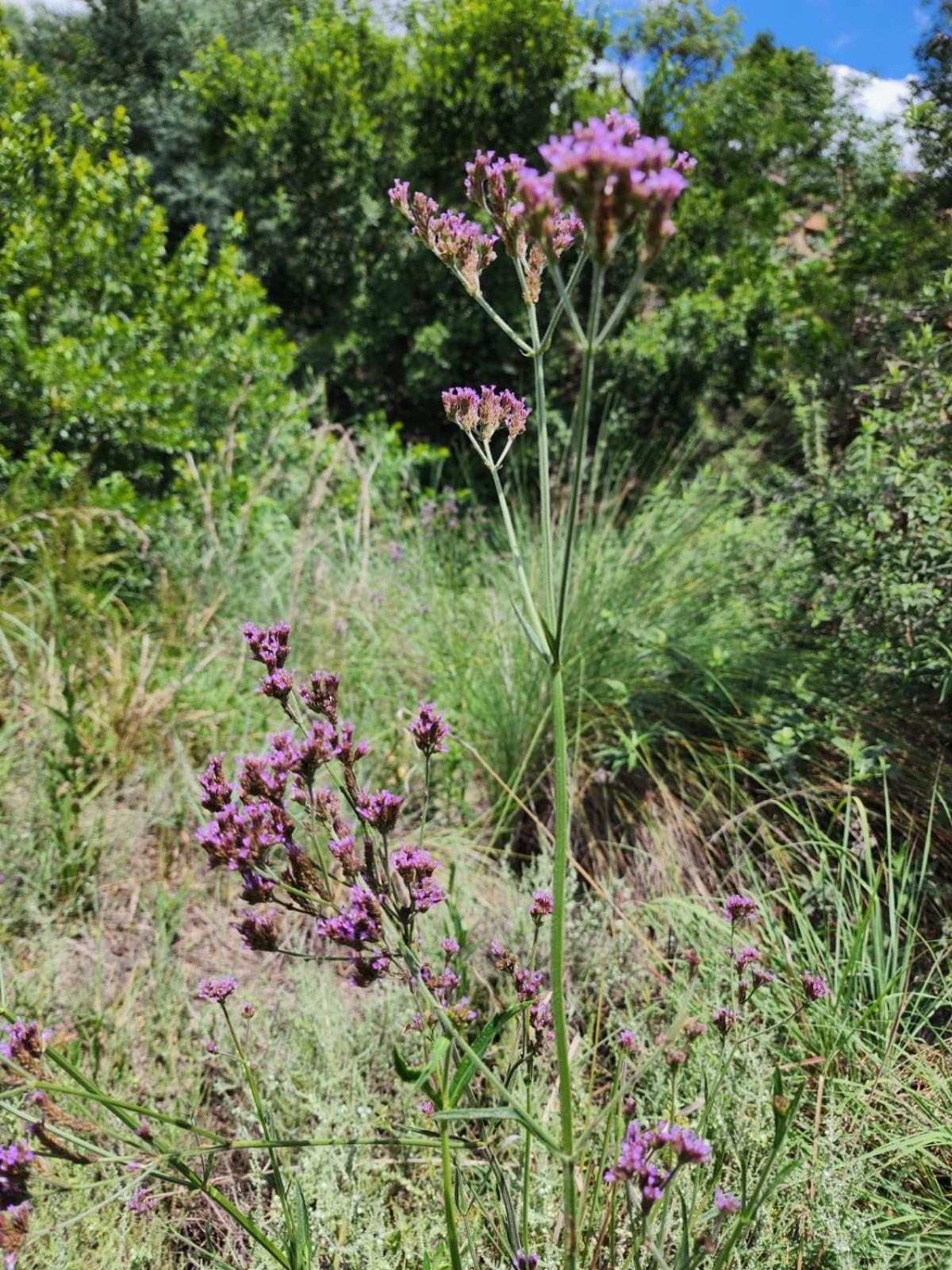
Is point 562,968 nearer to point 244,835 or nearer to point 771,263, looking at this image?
point 244,835

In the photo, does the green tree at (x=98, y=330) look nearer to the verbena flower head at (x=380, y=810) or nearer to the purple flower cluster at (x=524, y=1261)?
the verbena flower head at (x=380, y=810)

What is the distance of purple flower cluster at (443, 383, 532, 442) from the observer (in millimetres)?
1194

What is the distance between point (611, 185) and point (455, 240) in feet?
1.66

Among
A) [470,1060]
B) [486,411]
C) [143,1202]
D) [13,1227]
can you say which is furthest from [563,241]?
[143,1202]

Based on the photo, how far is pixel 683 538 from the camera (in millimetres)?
3275

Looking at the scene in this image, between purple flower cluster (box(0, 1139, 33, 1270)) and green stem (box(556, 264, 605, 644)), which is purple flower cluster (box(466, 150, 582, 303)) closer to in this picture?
green stem (box(556, 264, 605, 644))

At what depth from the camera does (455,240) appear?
1.21 metres

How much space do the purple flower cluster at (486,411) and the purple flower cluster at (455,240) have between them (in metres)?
0.15

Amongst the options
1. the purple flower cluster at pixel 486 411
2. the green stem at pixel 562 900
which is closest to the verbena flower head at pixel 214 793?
the green stem at pixel 562 900

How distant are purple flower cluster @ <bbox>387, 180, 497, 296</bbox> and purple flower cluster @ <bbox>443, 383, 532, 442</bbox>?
151mm

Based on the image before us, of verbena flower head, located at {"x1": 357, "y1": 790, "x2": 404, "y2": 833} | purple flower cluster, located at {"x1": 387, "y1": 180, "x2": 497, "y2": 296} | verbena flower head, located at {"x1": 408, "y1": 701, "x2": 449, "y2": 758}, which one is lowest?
verbena flower head, located at {"x1": 357, "y1": 790, "x2": 404, "y2": 833}

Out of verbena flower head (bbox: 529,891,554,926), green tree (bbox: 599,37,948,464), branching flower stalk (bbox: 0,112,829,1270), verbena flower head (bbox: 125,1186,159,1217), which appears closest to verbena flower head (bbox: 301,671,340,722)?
branching flower stalk (bbox: 0,112,829,1270)

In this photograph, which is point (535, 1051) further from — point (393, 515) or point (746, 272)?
point (746, 272)

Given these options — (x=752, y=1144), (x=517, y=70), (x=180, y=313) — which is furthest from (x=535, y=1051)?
(x=517, y=70)
